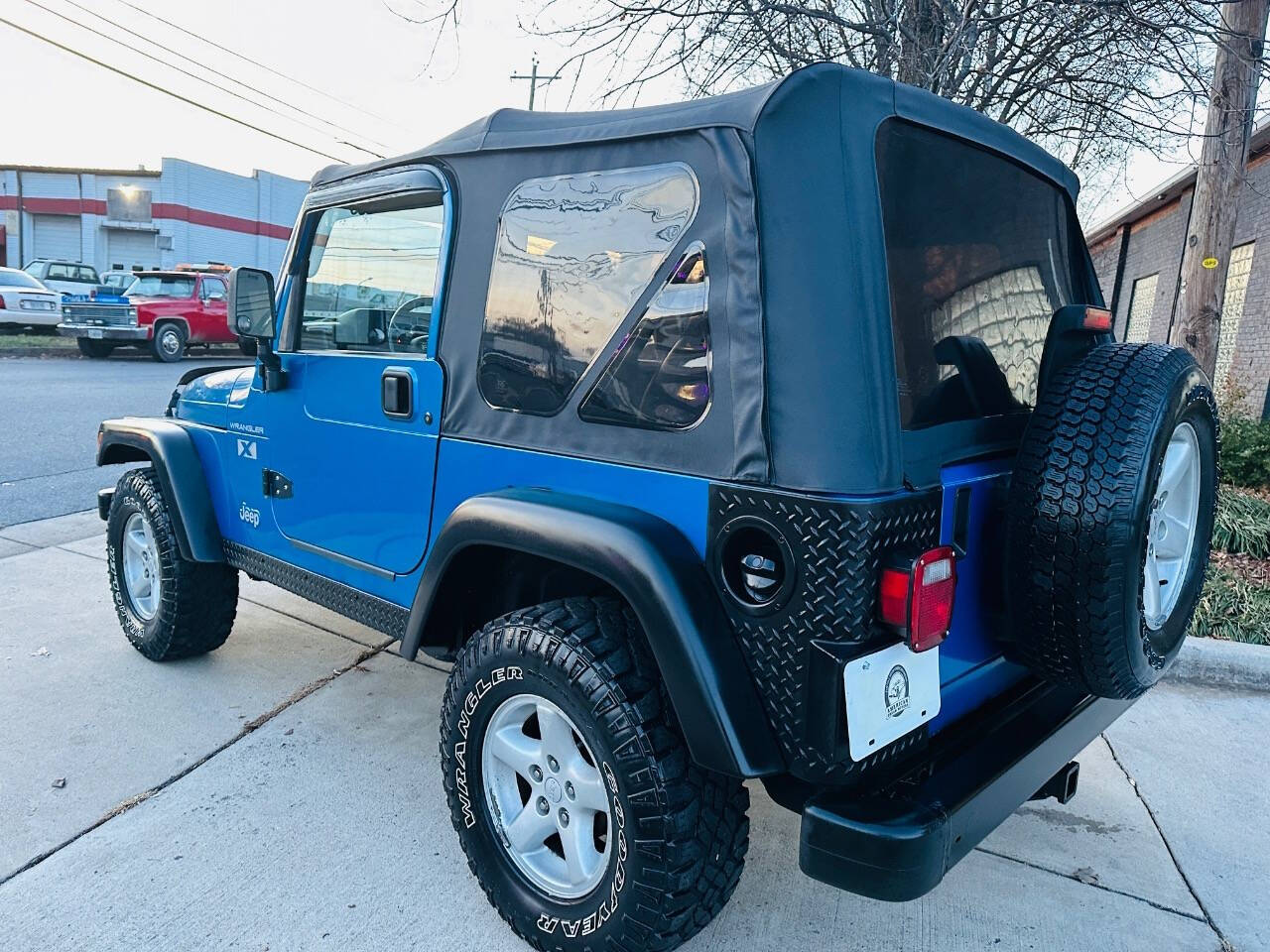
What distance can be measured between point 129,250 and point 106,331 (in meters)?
24.6

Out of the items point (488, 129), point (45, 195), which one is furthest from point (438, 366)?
point (45, 195)

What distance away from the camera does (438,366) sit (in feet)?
8.74

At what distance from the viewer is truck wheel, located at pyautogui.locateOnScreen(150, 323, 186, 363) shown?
18078mm

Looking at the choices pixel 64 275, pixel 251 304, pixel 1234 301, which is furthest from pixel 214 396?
pixel 64 275

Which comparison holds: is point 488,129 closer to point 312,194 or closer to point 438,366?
point 438,366

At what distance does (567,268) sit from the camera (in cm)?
234

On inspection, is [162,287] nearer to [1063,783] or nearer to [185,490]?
[185,490]

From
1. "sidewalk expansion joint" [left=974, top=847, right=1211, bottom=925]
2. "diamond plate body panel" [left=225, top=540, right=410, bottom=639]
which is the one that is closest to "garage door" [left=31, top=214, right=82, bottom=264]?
"diamond plate body panel" [left=225, top=540, right=410, bottom=639]

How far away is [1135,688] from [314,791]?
2.50 m

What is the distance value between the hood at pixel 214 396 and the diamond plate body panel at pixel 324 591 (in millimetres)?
527

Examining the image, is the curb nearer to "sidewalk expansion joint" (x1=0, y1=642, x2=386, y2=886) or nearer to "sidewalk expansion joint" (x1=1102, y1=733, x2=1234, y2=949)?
"sidewalk expansion joint" (x1=1102, y1=733, x2=1234, y2=949)

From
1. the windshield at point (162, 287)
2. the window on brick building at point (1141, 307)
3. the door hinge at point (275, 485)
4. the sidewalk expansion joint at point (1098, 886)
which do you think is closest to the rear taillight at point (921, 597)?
the sidewalk expansion joint at point (1098, 886)

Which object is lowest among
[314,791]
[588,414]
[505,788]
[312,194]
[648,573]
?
[314,791]

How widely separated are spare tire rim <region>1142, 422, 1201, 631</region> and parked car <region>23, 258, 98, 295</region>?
2691cm
